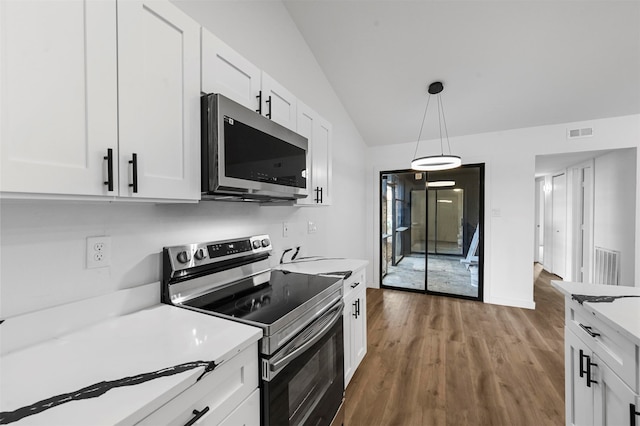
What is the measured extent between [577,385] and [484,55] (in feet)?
8.96

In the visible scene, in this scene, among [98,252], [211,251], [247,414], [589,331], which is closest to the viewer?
[247,414]

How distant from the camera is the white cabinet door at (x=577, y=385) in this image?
122cm

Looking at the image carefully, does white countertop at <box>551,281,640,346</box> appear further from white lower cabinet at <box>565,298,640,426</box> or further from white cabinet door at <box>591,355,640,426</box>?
white cabinet door at <box>591,355,640,426</box>

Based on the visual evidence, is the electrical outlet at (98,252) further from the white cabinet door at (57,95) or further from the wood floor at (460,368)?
the wood floor at (460,368)

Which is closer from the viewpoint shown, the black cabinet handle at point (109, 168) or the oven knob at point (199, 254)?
the black cabinet handle at point (109, 168)

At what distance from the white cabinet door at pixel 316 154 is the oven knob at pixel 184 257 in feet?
2.85

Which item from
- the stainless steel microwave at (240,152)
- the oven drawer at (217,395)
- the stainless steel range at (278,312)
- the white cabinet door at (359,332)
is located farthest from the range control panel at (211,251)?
the white cabinet door at (359,332)

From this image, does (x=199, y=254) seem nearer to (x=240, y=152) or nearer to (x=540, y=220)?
(x=240, y=152)

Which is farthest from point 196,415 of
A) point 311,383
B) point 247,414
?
point 311,383

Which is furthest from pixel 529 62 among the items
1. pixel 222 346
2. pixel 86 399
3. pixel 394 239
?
pixel 86 399

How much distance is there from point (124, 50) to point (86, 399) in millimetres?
1012

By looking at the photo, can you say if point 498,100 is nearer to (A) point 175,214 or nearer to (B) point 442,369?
(B) point 442,369

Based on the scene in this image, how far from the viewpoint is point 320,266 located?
7.12 ft

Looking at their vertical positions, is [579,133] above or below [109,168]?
above
